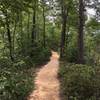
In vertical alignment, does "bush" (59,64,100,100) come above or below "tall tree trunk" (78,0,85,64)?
below

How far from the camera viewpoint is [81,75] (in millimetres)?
12961

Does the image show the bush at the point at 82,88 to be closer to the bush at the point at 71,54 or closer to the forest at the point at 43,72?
the forest at the point at 43,72

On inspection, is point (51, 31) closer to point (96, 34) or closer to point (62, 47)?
point (96, 34)

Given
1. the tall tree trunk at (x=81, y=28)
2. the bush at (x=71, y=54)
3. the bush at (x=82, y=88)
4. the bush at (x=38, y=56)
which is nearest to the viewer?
the bush at (x=82, y=88)

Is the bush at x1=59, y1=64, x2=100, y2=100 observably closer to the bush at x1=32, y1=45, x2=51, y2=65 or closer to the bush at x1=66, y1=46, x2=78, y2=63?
the bush at x1=32, y1=45, x2=51, y2=65

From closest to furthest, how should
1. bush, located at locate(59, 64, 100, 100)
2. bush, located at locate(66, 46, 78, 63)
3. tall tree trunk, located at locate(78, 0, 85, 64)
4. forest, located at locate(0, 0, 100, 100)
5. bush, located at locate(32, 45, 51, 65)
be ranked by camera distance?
forest, located at locate(0, 0, 100, 100), bush, located at locate(59, 64, 100, 100), tall tree trunk, located at locate(78, 0, 85, 64), bush, located at locate(32, 45, 51, 65), bush, located at locate(66, 46, 78, 63)

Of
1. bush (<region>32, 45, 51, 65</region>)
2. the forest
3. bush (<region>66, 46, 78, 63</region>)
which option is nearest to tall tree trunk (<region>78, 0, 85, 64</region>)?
the forest

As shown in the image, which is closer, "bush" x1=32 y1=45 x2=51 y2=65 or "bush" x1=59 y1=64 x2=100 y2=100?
"bush" x1=59 y1=64 x2=100 y2=100

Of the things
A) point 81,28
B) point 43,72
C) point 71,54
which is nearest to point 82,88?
point 81,28

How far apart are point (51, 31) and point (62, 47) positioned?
20.8m

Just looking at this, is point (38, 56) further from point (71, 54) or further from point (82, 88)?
point (82, 88)

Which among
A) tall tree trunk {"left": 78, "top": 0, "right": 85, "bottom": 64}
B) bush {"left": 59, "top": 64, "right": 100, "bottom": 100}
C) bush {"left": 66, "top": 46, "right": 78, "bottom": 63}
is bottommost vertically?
bush {"left": 66, "top": 46, "right": 78, "bottom": 63}

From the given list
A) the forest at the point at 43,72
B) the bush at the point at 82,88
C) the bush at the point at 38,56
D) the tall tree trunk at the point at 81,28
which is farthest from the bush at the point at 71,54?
the bush at the point at 82,88

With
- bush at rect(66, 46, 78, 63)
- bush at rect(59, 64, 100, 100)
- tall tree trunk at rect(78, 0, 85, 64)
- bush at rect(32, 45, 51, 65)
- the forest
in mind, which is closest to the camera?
the forest
